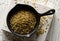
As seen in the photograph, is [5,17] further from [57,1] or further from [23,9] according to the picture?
[57,1]

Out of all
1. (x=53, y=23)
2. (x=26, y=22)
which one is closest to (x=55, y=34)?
(x=53, y=23)

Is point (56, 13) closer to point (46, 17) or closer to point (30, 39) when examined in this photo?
point (46, 17)

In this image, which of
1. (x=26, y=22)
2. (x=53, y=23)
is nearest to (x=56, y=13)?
(x=53, y=23)

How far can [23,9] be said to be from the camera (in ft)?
2.68

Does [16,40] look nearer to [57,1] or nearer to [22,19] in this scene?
[22,19]

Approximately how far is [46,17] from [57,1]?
93 mm

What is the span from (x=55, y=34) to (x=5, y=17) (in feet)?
0.72

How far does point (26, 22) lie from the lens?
2.56 feet

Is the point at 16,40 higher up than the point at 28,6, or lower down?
lower down

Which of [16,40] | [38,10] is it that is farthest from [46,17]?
[16,40]

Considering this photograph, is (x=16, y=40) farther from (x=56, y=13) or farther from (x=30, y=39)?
(x=56, y=13)

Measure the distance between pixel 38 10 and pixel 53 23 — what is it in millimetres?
84

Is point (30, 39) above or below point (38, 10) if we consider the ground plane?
below

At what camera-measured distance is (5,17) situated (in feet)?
2.83
